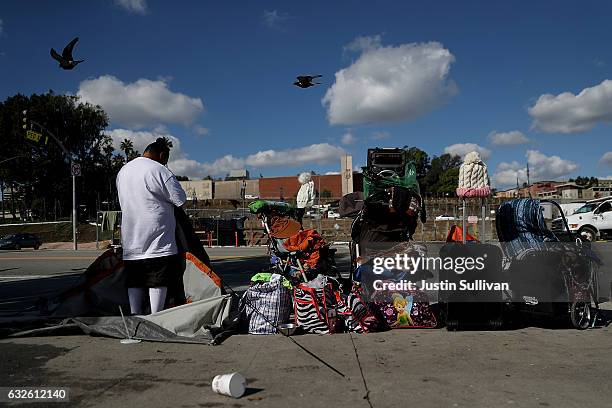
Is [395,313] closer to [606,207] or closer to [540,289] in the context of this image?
[540,289]

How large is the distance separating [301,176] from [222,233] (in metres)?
19.3

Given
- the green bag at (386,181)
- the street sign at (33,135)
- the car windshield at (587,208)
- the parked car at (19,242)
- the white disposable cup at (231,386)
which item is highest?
the street sign at (33,135)

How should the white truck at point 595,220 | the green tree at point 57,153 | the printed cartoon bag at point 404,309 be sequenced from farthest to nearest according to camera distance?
the green tree at point 57,153 < the white truck at point 595,220 < the printed cartoon bag at point 404,309

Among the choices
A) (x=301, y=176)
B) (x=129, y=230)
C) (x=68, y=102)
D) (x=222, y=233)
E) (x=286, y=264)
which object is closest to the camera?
(x=129, y=230)

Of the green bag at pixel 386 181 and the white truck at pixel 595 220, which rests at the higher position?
the green bag at pixel 386 181

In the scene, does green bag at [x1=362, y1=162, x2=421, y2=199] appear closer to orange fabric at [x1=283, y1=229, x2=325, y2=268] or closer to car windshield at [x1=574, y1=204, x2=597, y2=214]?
orange fabric at [x1=283, y1=229, x2=325, y2=268]

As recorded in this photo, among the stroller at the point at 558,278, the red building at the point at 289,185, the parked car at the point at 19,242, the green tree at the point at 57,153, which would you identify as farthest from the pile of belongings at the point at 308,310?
the red building at the point at 289,185

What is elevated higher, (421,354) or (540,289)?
(540,289)

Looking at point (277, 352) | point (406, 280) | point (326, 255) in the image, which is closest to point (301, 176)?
point (326, 255)

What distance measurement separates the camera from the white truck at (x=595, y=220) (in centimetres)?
2339

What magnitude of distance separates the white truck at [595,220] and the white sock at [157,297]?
22894mm

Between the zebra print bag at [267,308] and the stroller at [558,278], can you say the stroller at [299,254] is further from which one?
the stroller at [558,278]

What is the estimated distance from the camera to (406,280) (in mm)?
5496

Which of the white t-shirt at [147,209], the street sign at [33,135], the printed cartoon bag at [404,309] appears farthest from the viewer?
the street sign at [33,135]
